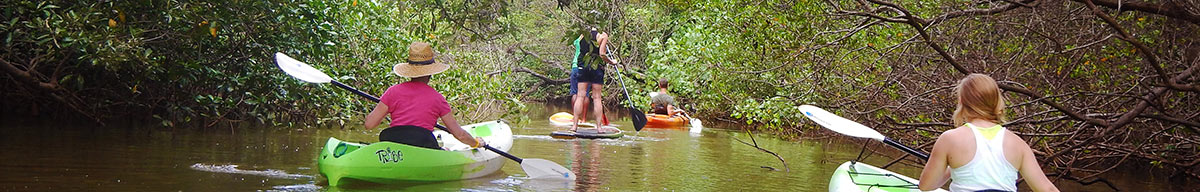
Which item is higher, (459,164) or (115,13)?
(115,13)

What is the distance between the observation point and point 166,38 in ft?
31.7

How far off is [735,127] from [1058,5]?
11598mm

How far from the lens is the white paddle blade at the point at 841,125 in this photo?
5.34m

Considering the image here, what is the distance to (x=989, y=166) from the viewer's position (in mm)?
4008

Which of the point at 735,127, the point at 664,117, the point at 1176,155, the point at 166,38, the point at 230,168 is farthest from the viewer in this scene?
the point at 735,127

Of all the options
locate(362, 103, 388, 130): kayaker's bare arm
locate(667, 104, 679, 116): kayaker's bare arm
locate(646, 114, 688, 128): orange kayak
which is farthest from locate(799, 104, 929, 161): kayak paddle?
locate(667, 104, 679, 116): kayaker's bare arm

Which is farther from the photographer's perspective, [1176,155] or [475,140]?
[1176,155]

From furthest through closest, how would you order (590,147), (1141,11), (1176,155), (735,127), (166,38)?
(735,127) → (590,147) → (166,38) → (1176,155) → (1141,11)

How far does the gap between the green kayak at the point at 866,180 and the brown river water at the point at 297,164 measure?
1354mm

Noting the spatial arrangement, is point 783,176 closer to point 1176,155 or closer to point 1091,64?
point 1091,64

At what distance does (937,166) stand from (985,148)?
19 centimetres

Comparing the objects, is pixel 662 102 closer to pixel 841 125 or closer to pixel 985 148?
pixel 841 125

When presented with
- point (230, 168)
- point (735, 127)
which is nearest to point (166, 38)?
point (230, 168)

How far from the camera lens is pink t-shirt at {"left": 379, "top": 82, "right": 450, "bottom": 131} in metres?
6.54
